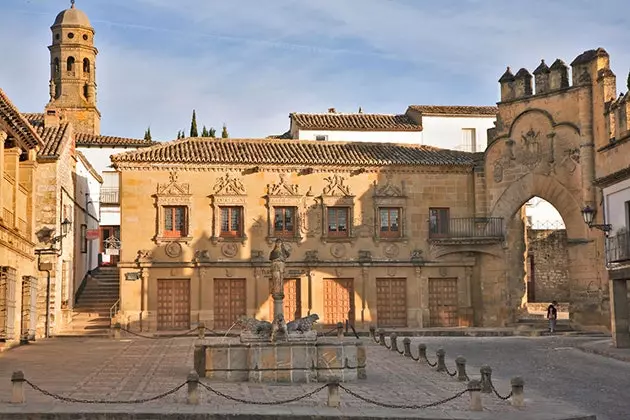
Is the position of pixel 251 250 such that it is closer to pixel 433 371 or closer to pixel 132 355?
pixel 132 355

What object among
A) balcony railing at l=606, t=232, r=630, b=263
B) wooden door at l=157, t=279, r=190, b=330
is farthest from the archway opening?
balcony railing at l=606, t=232, r=630, b=263

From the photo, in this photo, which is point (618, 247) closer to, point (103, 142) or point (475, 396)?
point (475, 396)

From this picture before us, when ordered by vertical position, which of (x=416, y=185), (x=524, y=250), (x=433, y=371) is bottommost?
(x=433, y=371)

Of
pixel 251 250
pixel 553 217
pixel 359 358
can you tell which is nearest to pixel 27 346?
pixel 251 250

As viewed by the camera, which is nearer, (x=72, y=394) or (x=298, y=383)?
(x=72, y=394)

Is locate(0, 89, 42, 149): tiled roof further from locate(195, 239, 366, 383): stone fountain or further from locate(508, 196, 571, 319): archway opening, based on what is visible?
locate(508, 196, 571, 319): archway opening

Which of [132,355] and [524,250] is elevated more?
[524,250]

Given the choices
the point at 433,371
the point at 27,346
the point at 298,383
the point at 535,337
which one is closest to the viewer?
the point at 298,383

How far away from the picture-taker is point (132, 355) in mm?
25172

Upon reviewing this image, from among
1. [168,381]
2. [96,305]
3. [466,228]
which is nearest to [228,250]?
[96,305]

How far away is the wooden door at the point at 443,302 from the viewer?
37969 millimetres

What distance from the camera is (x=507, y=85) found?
3847 cm

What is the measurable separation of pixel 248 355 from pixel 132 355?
7893 millimetres

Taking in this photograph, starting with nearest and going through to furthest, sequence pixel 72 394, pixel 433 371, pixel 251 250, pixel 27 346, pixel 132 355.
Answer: pixel 72 394, pixel 433 371, pixel 132 355, pixel 27 346, pixel 251 250
